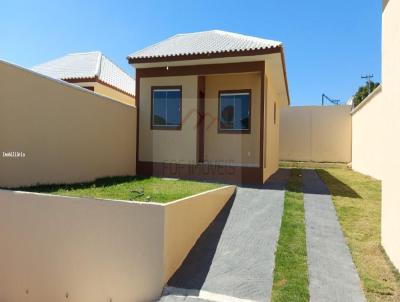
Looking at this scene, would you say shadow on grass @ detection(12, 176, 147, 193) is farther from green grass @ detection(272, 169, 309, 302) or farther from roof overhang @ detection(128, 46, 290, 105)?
green grass @ detection(272, 169, 309, 302)

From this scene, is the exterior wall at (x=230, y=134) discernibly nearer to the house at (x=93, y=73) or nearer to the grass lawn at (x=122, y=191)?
the grass lawn at (x=122, y=191)

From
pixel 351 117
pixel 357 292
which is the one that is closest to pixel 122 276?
pixel 357 292

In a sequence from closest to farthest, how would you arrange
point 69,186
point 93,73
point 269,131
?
point 69,186, point 269,131, point 93,73

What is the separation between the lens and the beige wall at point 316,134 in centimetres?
1930

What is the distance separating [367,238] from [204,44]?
8.54 metres

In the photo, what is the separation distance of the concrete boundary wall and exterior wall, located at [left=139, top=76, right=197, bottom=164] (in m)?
4.64

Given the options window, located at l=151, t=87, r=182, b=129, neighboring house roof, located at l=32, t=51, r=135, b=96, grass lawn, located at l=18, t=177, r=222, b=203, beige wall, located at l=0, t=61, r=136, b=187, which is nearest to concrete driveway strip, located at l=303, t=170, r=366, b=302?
grass lawn, located at l=18, t=177, r=222, b=203

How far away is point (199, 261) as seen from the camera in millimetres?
5039

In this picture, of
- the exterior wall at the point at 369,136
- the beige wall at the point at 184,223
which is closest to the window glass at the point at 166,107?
the beige wall at the point at 184,223

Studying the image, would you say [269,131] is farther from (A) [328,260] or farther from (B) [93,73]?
(B) [93,73]

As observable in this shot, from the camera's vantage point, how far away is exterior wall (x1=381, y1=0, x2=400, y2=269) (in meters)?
4.50

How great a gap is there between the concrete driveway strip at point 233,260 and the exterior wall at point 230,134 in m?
4.15

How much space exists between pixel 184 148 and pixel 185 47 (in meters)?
3.95

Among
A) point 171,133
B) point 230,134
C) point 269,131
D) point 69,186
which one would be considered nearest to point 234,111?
point 230,134
